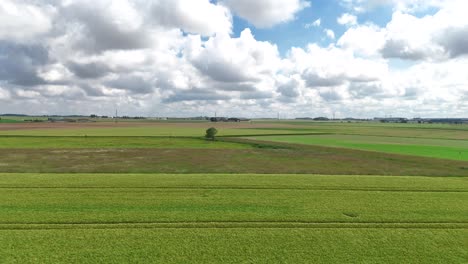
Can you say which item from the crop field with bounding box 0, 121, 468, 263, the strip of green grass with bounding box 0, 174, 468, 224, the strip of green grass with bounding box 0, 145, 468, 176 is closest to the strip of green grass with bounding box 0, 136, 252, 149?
the strip of green grass with bounding box 0, 145, 468, 176

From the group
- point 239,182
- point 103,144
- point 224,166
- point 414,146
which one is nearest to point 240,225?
point 239,182

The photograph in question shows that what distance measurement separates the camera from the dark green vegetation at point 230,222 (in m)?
13.3

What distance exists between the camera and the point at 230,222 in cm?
1688

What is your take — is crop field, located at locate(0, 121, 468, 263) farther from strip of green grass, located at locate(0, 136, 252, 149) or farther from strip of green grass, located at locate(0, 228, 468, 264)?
strip of green grass, located at locate(0, 136, 252, 149)

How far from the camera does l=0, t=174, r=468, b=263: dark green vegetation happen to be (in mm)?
13312

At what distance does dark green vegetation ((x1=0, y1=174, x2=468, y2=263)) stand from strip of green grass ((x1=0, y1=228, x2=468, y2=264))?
5cm

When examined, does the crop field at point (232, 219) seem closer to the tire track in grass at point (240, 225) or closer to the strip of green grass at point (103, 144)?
the tire track in grass at point (240, 225)

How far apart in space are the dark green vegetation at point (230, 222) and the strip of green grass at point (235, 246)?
0.15ft

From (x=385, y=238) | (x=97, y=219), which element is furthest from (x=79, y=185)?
(x=385, y=238)

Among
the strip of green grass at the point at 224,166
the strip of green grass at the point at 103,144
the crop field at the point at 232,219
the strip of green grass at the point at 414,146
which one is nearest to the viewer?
the crop field at the point at 232,219

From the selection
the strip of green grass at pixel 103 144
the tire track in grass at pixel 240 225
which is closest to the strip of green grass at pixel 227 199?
the tire track in grass at pixel 240 225

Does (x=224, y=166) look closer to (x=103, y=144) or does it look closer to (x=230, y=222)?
(x=230, y=222)

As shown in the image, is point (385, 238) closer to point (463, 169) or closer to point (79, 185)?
point (79, 185)

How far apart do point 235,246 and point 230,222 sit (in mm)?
2966
